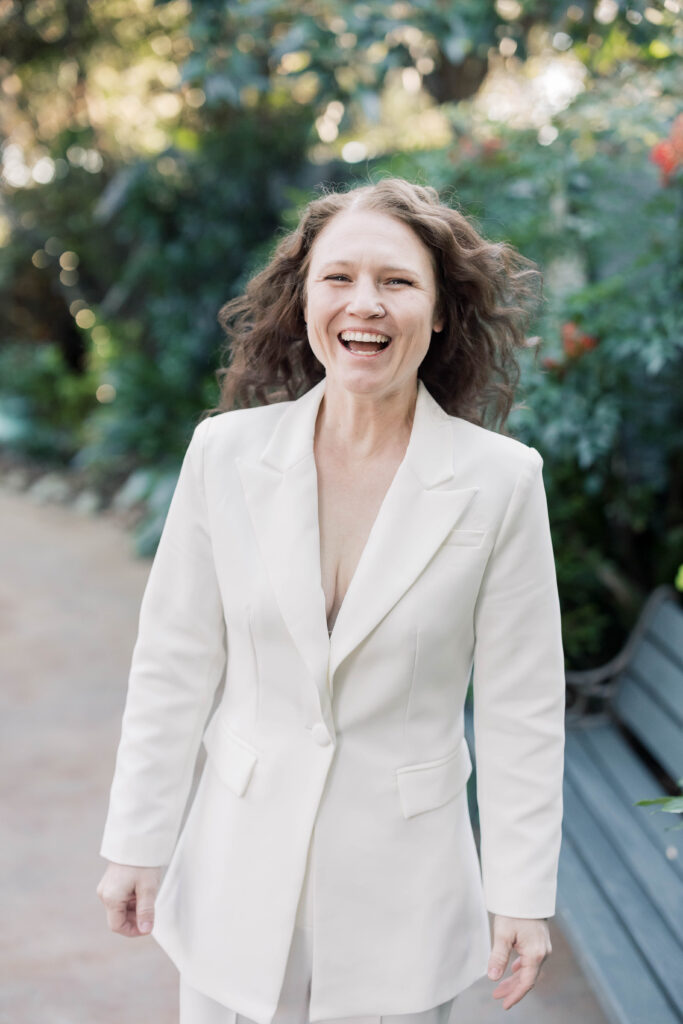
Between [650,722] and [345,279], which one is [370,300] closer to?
[345,279]

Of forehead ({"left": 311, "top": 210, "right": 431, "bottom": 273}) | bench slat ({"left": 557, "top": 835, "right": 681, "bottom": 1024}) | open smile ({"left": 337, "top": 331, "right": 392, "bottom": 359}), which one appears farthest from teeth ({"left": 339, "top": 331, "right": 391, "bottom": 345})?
bench slat ({"left": 557, "top": 835, "right": 681, "bottom": 1024})

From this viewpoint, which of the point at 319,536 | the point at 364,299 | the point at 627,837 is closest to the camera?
the point at 364,299

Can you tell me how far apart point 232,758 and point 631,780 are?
201 cm

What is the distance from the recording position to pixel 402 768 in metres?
1.44

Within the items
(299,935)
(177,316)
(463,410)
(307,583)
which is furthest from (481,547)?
(177,316)

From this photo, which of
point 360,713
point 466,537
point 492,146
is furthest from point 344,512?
point 492,146

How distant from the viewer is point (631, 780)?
3.12m

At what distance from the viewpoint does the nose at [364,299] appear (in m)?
1.37

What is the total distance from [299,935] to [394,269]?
1.03 meters

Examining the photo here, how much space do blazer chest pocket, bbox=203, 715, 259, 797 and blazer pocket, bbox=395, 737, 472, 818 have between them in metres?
0.23

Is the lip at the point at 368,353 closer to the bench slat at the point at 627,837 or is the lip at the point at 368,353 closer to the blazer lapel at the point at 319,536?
the blazer lapel at the point at 319,536

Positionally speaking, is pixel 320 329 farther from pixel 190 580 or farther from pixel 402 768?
pixel 402 768

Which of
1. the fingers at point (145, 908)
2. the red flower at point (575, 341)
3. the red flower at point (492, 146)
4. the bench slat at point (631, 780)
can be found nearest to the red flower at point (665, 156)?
the red flower at point (575, 341)

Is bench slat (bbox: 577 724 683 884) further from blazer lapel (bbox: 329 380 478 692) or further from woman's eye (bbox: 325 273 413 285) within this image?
woman's eye (bbox: 325 273 413 285)
